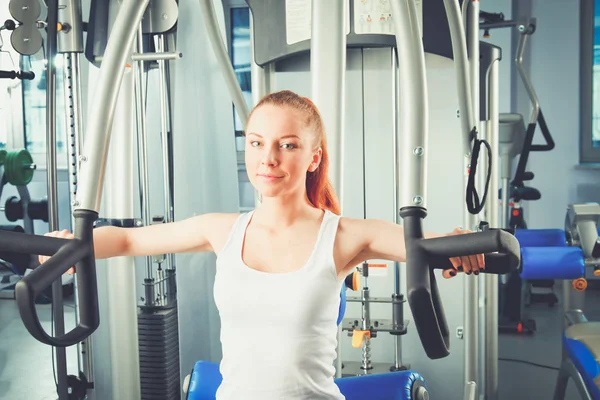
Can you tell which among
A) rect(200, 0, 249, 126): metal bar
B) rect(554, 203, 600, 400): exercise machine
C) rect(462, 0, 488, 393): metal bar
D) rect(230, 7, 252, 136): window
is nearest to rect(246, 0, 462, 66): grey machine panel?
rect(462, 0, 488, 393): metal bar

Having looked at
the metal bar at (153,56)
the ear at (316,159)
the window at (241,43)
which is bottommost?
the ear at (316,159)

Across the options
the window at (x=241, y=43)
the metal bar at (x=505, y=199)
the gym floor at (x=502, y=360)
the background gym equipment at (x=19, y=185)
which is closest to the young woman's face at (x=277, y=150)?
the gym floor at (x=502, y=360)

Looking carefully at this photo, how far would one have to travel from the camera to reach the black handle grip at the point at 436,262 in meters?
0.99

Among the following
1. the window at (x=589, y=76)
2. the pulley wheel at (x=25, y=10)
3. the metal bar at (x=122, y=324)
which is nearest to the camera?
the metal bar at (x=122, y=324)

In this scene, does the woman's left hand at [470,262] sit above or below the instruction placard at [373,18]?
below

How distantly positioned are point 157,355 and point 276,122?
5.69 feet

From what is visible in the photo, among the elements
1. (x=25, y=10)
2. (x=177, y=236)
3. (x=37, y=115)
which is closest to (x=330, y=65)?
(x=177, y=236)

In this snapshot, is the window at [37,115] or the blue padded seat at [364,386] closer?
the blue padded seat at [364,386]

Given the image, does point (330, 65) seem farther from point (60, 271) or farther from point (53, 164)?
point (53, 164)

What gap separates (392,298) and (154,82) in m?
1.49

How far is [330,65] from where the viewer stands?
4.66 feet

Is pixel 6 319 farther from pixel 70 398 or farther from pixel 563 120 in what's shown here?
pixel 563 120

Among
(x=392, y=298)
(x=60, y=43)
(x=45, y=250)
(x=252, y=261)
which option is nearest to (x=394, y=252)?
(x=252, y=261)

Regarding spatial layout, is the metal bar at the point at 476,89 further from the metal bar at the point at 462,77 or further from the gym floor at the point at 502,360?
the gym floor at the point at 502,360
